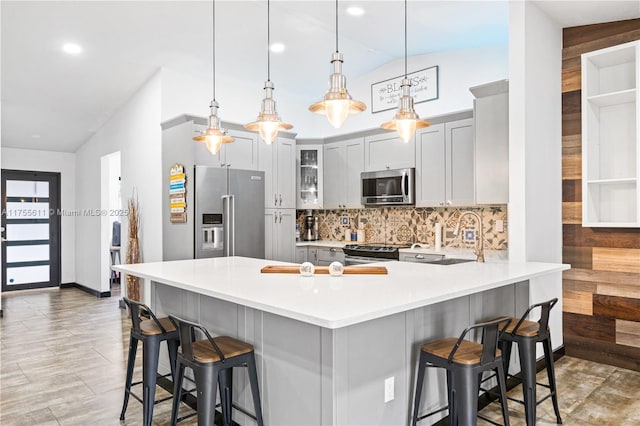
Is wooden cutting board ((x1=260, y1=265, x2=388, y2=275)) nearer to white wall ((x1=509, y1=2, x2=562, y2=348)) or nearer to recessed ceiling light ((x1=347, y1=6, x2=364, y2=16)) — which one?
white wall ((x1=509, y1=2, x2=562, y2=348))

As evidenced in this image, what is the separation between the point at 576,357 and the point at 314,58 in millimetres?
4070

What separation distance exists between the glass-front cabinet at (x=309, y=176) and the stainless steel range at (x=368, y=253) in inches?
39.0

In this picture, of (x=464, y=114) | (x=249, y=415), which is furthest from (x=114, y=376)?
(x=464, y=114)

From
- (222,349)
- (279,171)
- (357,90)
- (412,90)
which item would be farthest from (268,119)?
(357,90)

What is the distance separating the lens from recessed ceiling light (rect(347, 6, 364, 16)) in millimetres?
4129

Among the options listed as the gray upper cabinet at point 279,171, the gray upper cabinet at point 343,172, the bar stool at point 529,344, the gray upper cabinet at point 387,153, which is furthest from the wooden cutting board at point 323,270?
the gray upper cabinet at point 343,172

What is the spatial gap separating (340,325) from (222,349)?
85cm

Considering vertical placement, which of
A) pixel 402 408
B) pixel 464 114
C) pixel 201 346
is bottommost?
pixel 402 408

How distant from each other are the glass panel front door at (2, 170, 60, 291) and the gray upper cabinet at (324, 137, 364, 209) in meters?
5.25

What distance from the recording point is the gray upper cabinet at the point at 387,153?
5301 millimetres

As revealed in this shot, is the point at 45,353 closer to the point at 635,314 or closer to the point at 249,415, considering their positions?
the point at 249,415

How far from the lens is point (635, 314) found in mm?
3561

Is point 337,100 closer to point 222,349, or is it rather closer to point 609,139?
point 222,349

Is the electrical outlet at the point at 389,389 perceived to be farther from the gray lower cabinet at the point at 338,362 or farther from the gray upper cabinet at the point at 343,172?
the gray upper cabinet at the point at 343,172
